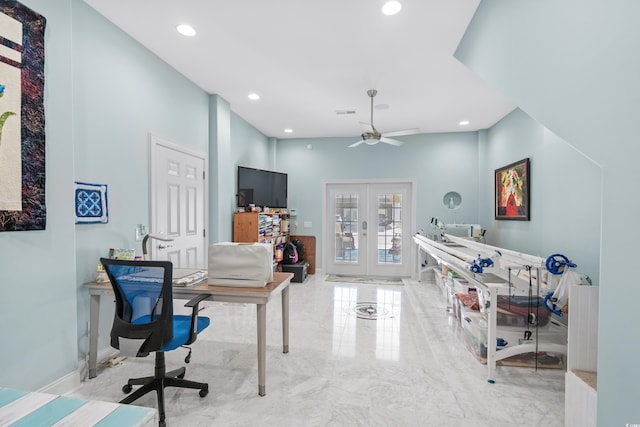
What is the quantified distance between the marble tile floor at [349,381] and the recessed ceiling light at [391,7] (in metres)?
2.88

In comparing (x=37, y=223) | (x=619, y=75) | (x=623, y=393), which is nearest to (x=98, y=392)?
(x=37, y=223)

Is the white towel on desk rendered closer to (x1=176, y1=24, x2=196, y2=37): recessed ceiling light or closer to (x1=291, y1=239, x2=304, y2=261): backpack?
(x1=176, y1=24, x2=196, y2=37): recessed ceiling light

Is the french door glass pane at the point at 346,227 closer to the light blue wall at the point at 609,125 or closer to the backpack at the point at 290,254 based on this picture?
the backpack at the point at 290,254

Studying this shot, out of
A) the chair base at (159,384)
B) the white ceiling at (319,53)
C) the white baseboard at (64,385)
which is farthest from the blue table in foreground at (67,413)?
the white ceiling at (319,53)

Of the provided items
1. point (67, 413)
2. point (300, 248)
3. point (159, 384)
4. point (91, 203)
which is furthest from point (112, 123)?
point (300, 248)

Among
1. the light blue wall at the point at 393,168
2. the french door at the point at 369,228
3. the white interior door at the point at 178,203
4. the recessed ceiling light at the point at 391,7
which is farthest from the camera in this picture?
the french door at the point at 369,228

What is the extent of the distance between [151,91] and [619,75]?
11.5 ft

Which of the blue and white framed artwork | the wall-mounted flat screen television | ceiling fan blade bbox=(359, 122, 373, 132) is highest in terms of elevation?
ceiling fan blade bbox=(359, 122, 373, 132)

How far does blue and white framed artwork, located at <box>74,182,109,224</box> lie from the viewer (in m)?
2.29

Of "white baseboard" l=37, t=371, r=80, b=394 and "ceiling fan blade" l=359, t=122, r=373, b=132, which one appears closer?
"white baseboard" l=37, t=371, r=80, b=394

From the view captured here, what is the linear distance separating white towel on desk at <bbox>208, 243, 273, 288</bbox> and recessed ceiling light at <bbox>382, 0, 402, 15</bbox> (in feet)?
6.72

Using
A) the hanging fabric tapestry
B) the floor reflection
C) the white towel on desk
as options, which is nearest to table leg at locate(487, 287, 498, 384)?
the floor reflection

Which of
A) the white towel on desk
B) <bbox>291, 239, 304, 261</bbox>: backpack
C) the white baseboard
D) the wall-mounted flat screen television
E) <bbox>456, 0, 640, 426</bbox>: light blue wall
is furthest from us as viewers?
<bbox>291, 239, 304, 261</bbox>: backpack

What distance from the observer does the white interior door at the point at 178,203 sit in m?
3.12
